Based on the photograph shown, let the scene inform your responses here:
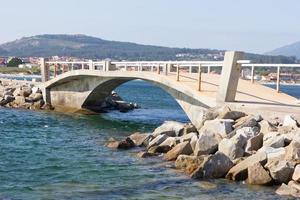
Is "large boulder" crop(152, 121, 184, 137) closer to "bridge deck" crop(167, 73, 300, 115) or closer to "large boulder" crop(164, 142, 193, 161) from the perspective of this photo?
"bridge deck" crop(167, 73, 300, 115)

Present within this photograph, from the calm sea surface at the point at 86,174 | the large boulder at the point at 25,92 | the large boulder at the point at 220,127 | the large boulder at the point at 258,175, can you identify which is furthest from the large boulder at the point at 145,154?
the large boulder at the point at 25,92

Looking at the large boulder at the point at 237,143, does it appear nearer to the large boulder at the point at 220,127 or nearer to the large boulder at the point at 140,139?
the large boulder at the point at 220,127

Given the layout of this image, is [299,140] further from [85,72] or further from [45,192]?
[85,72]

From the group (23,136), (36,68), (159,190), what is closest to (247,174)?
(159,190)

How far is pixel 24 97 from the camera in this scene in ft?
152

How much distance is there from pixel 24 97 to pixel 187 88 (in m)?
21.6

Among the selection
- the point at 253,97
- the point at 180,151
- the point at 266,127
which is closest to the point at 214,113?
the point at 180,151

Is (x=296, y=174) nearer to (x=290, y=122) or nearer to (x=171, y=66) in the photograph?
(x=290, y=122)

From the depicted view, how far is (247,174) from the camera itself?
17781 mm

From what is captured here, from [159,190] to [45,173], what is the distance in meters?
4.26

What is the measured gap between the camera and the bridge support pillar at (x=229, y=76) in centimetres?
2405

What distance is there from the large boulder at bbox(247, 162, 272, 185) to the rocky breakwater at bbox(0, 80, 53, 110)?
28.6 metres

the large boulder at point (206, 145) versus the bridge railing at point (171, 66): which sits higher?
the bridge railing at point (171, 66)

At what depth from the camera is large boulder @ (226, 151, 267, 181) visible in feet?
58.0
